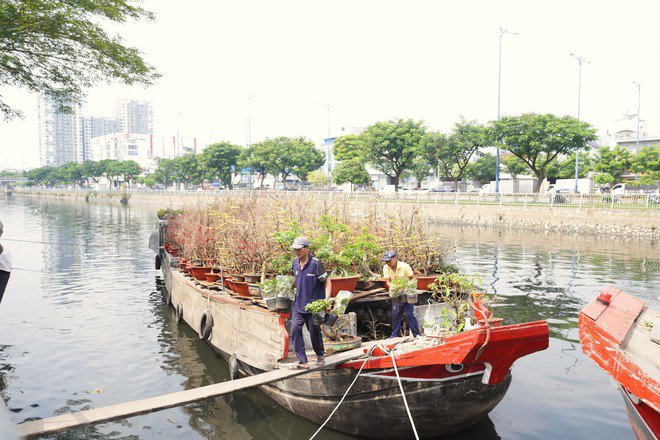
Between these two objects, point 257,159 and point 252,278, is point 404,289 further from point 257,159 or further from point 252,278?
point 257,159

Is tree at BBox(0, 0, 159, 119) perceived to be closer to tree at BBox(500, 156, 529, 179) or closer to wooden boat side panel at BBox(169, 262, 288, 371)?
wooden boat side panel at BBox(169, 262, 288, 371)

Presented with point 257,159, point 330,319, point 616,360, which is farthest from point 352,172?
point 616,360

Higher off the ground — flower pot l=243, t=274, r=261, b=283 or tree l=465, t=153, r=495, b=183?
tree l=465, t=153, r=495, b=183

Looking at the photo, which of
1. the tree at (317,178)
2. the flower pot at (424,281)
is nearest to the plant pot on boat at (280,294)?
the flower pot at (424,281)

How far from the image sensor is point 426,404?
232 inches

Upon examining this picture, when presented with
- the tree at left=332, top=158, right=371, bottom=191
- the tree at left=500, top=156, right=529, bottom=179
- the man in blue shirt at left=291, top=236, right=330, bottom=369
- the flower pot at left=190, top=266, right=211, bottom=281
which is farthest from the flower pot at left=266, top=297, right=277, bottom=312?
the tree at left=500, top=156, right=529, bottom=179

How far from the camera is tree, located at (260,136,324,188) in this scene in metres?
68.6

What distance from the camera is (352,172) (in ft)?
204

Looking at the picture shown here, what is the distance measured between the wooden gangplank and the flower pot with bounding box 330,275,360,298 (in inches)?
48.9

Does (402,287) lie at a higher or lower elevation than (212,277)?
higher

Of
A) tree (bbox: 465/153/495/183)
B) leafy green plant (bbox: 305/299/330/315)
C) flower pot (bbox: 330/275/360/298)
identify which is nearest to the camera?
leafy green plant (bbox: 305/299/330/315)

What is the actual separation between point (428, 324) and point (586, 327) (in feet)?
6.10

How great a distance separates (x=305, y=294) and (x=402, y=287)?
62.6 inches

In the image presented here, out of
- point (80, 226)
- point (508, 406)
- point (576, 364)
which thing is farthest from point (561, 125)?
point (80, 226)
